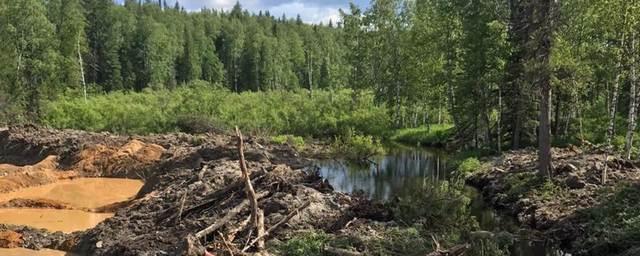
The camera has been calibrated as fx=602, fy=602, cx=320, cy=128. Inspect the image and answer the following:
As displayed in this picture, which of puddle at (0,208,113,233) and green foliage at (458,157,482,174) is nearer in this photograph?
puddle at (0,208,113,233)

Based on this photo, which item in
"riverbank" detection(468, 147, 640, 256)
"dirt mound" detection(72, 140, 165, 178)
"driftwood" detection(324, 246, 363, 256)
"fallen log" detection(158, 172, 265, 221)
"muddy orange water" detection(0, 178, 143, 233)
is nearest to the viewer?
"driftwood" detection(324, 246, 363, 256)

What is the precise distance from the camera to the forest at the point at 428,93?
64.6ft

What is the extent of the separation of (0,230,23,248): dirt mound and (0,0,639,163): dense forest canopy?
17.3 meters

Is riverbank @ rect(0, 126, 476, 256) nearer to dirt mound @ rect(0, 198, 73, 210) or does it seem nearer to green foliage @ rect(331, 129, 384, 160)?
dirt mound @ rect(0, 198, 73, 210)

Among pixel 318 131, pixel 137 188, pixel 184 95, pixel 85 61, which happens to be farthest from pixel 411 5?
pixel 85 61

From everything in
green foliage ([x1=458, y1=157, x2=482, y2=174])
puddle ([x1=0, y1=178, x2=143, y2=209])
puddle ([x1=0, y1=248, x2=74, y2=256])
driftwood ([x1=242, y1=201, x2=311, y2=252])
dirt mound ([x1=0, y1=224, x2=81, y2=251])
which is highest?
driftwood ([x1=242, y1=201, x2=311, y2=252])

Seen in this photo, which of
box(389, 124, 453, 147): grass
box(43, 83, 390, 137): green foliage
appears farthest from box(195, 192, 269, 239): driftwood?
box(43, 83, 390, 137): green foliage

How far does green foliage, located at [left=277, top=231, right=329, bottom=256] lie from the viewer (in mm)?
13608

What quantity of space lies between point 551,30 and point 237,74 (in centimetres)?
7784

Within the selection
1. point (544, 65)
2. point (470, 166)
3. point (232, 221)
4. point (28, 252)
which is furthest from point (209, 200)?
point (470, 166)

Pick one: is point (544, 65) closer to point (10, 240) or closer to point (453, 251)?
point (453, 251)

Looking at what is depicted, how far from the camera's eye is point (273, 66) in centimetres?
9112

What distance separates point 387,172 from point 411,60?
1692cm

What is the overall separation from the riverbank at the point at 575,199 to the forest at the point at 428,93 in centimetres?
6
